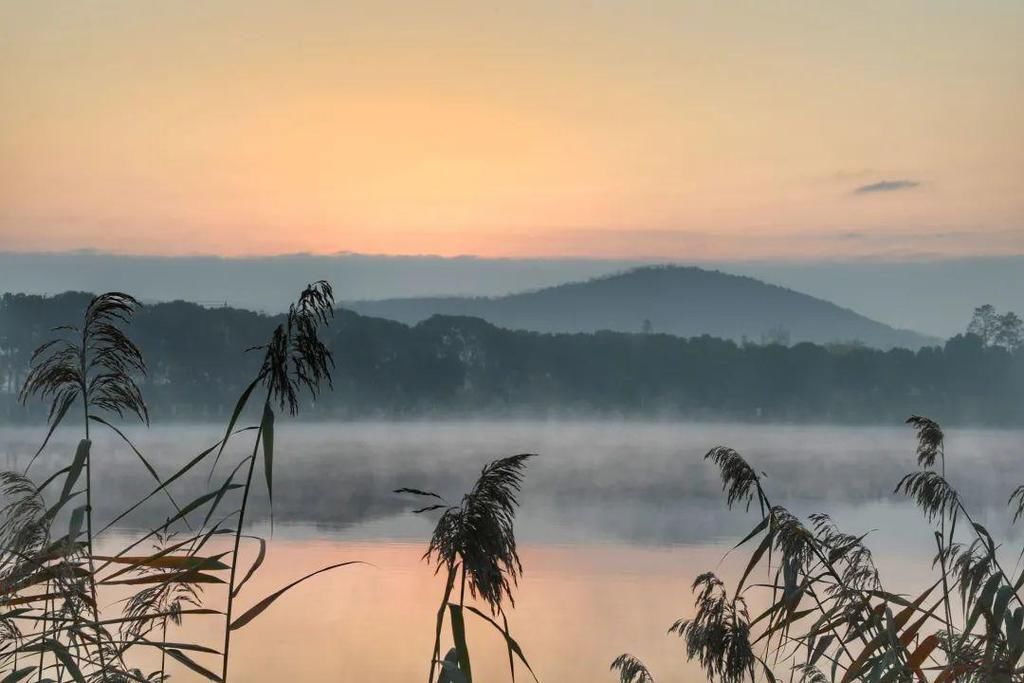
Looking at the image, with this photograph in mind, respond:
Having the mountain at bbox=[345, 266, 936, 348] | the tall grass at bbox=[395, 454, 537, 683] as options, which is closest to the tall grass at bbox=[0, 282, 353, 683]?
the tall grass at bbox=[395, 454, 537, 683]

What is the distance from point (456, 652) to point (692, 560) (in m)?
20.8

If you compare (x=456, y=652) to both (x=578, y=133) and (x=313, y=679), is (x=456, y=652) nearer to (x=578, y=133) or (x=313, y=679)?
(x=313, y=679)

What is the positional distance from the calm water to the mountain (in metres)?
4.52

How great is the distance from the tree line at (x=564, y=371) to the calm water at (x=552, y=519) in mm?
1700

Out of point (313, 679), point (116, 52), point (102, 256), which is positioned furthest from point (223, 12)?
point (102, 256)

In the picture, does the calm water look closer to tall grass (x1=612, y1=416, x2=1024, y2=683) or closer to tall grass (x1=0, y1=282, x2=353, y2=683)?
tall grass (x1=612, y1=416, x2=1024, y2=683)

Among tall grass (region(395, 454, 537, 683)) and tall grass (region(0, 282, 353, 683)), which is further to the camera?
tall grass (region(395, 454, 537, 683))

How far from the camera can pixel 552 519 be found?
29469 mm

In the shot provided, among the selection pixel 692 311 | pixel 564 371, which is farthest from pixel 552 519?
pixel 692 311

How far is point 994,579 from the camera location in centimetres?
219

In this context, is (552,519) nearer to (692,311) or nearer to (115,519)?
(692,311)

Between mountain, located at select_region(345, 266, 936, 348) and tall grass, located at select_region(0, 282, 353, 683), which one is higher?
mountain, located at select_region(345, 266, 936, 348)

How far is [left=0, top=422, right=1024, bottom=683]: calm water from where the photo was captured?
13.9 metres

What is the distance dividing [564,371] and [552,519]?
58.1 feet
